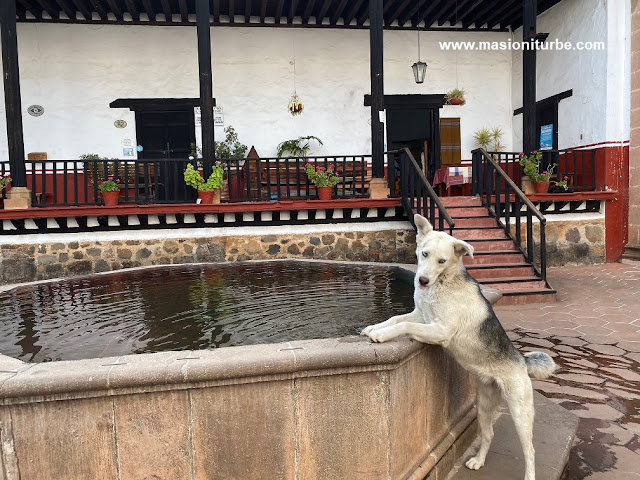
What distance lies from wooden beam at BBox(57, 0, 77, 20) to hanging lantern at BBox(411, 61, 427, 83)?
7.22m

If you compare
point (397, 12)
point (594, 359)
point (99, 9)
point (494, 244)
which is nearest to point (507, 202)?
point (494, 244)

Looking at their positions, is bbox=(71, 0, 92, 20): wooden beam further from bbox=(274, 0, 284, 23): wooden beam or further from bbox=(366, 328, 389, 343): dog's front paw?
bbox=(366, 328, 389, 343): dog's front paw

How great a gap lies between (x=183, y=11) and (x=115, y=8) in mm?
1335

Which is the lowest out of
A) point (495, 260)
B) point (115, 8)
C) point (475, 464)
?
point (475, 464)

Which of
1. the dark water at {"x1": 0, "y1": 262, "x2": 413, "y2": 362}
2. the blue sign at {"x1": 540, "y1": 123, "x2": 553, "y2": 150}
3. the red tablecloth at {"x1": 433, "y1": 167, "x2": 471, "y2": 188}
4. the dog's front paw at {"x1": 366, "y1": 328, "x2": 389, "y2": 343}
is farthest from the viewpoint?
the blue sign at {"x1": 540, "y1": 123, "x2": 553, "y2": 150}

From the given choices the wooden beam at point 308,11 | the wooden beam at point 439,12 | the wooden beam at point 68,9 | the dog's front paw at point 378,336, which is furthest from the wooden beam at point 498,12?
the dog's front paw at point 378,336

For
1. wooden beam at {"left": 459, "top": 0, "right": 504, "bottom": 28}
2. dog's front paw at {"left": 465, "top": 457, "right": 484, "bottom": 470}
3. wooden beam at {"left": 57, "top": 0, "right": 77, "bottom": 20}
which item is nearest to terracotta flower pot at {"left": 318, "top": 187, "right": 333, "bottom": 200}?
wooden beam at {"left": 459, "top": 0, "right": 504, "bottom": 28}

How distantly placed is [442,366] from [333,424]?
72 centimetres

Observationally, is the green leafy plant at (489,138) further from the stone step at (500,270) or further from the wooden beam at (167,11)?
the wooden beam at (167,11)

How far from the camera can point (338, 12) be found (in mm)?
11523

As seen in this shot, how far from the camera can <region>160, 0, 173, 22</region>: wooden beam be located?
1076 centimetres

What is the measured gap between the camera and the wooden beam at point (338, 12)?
36.4ft

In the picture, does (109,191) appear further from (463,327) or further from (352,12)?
(463,327)

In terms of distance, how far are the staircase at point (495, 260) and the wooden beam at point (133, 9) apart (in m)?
7.34
